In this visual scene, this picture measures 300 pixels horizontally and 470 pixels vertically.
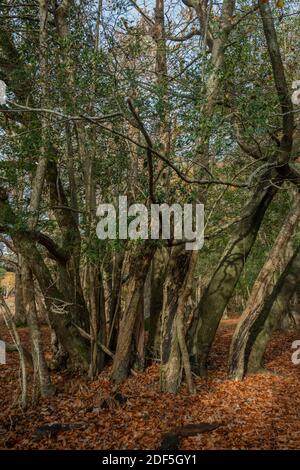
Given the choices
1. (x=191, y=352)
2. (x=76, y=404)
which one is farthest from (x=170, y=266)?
(x=76, y=404)

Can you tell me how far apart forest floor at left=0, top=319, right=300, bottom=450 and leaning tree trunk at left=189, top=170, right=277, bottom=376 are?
2.01 feet

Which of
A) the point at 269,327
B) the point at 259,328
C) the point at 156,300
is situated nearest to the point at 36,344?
the point at 156,300

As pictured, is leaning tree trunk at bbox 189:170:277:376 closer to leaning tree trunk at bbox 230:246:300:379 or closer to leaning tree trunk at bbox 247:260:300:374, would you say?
leaning tree trunk at bbox 230:246:300:379

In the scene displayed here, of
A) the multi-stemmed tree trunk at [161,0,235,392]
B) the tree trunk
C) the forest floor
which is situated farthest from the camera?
the tree trunk

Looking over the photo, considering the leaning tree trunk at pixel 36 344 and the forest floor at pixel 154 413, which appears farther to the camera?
the leaning tree trunk at pixel 36 344

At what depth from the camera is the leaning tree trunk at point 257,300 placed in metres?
8.27

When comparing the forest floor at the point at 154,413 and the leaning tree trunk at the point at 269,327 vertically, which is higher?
the leaning tree trunk at the point at 269,327

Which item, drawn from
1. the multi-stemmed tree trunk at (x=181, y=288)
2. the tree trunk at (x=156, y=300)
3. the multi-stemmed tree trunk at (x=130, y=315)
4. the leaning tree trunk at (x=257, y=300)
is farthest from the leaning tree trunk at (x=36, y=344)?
the leaning tree trunk at (x=257, y=300)

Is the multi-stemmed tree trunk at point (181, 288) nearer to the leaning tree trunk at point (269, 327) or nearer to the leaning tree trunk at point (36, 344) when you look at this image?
the leaning tree trunk at point (269, 327)

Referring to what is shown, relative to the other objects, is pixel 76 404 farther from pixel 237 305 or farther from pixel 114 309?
pixel 237 305

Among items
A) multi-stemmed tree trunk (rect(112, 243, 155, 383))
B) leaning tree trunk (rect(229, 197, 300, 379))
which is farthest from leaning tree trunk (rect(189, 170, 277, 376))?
multi-stemmed tree trunk (rect(112, 243, 155, 383))

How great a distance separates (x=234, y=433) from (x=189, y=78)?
18.3 feet

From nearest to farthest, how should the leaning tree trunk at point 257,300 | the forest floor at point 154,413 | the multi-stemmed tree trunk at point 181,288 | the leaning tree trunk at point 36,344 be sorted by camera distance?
the forest floor at point 154,413 → the leaning tree trunk at point 36,344 → the multi-stemmed tree trunk at point 181,288 → the leaning tree trunk at point 257,300

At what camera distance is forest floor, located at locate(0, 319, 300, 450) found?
19.4ft
